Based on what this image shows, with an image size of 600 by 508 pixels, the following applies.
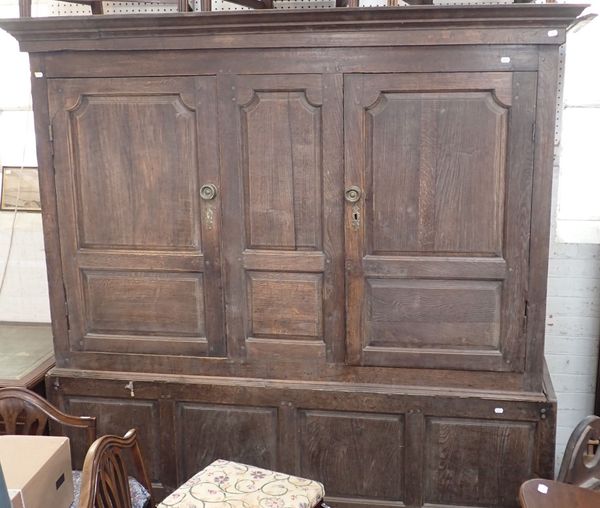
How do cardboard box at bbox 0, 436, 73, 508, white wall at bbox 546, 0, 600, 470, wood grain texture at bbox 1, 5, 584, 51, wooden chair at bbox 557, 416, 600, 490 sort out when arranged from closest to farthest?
cardboard box at bbox 0, 436, 73, 508 → wooden chair at bbox 557, 416, 600, 490 → wood grain texture at bbox 1, 5, 584, 51 → white wall at bbox 546, 0, 600, 470

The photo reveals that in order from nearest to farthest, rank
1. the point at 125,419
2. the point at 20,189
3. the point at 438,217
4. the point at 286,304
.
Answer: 1. the point at 438,217
2. the point at 286,304
3. the point at 125,419
4. the point at 20,189

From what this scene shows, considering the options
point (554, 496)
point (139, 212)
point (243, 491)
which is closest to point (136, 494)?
point (243, 491)

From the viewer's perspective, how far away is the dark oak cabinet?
201cm

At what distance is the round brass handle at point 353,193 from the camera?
209cm

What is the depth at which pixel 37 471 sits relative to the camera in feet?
5.27

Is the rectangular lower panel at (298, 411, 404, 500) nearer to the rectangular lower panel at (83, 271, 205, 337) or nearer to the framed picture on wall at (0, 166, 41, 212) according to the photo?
the rectangular lower panel at (83, 271, 205, 337)

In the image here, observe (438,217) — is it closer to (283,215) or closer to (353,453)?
(283,215)

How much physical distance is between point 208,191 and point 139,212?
266 millimetres

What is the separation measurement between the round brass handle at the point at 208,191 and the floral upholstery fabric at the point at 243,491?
2.90 ft

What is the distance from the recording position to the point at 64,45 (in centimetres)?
213

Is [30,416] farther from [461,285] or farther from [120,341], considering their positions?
[461,285]

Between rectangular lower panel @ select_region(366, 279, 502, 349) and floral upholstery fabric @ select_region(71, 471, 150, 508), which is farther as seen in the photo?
rectangular lower panel @ select_region(366, 279, 502, 349)

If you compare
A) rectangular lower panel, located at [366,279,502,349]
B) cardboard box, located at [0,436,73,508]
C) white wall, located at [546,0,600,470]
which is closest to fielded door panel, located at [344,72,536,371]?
rectangular lower panel, located at [366,279,502,349]

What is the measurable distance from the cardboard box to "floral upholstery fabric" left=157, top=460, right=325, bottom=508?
281 mm
